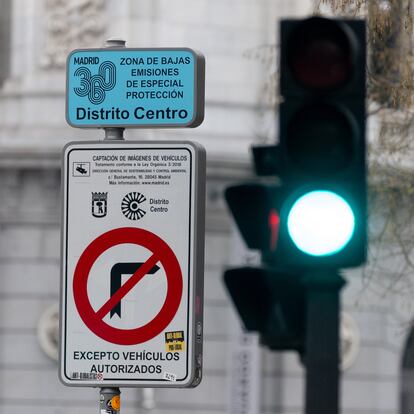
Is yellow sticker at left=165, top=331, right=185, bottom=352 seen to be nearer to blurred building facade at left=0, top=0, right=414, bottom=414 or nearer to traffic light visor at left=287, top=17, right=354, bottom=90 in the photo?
traffic light visor at left=287, top=17, right=354, bottom=90

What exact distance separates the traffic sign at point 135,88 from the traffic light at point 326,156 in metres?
1.33

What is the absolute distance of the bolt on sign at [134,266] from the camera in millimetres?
7582

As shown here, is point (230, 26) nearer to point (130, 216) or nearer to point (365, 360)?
point (365, 360)

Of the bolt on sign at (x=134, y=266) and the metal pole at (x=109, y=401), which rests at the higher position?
the bolt on sign at (x=134, y=266)

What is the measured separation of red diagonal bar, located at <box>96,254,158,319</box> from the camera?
7.63 m

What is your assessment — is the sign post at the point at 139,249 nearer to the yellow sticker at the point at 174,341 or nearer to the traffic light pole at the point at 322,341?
the yellow sticker at the point at 174,341

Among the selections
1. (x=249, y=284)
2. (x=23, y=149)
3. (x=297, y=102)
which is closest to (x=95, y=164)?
(x=249, y=284)

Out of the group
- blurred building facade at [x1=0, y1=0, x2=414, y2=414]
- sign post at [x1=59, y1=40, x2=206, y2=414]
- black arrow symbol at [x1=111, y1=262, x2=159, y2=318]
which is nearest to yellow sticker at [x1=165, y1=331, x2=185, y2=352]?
sign post at [x1=59, y1=40, x2=206, y2=414]

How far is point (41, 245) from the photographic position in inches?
999

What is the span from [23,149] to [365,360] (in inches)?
213

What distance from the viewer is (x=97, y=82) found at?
26.0ft

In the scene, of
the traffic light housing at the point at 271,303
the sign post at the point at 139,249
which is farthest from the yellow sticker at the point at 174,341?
the traffic light housing at the point at 271,303

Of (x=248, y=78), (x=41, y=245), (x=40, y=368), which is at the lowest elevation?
(x=40, y=368)

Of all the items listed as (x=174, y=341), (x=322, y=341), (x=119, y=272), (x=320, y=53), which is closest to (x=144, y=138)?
(x=119, y=272)
